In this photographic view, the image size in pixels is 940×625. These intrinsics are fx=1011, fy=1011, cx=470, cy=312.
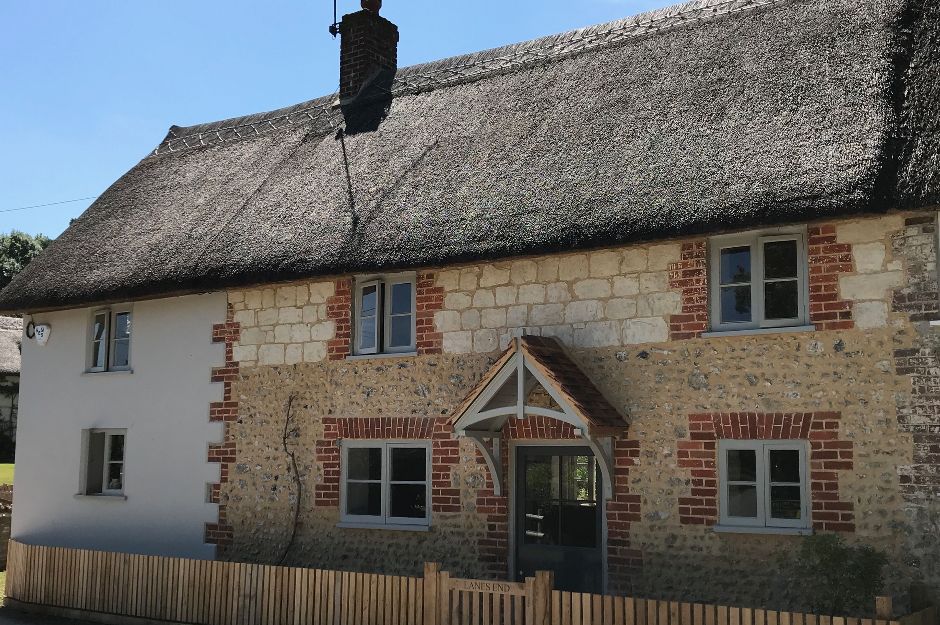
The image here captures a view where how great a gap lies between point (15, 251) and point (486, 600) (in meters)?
43.4

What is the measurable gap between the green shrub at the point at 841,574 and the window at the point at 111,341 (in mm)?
9614

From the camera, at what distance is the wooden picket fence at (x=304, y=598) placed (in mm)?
8102

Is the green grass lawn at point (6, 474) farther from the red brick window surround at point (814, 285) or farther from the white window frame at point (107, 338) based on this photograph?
the red brick window surround at point (814, 285)

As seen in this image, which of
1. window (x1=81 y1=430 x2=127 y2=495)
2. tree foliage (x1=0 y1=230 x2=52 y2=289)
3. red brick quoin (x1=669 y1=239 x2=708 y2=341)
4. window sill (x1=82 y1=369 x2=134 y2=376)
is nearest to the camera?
red brick quoin (x1=669 y1=239 x2=708 y2=341)

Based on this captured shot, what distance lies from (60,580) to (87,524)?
6.71 ft

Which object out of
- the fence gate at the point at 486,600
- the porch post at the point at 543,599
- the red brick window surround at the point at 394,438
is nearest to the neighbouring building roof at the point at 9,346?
the red brick window surround at the point at 394,438

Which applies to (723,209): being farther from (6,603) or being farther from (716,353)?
(6,603)

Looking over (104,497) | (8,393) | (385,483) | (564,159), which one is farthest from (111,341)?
(8,393)

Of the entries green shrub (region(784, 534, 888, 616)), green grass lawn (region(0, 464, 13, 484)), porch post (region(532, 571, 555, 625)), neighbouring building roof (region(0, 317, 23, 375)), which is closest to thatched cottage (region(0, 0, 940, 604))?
green shrub (region(784, 534, 888, 616))

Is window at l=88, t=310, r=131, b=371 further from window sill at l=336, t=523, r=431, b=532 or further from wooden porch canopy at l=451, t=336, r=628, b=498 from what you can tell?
wooden porch canopy at l=451, t=336, r=628, b=498

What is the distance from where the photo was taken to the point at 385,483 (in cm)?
1145

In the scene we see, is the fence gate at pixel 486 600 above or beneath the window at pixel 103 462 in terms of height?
beneath

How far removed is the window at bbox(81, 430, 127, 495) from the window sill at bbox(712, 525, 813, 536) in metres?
8.59

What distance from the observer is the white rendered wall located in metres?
13.0
